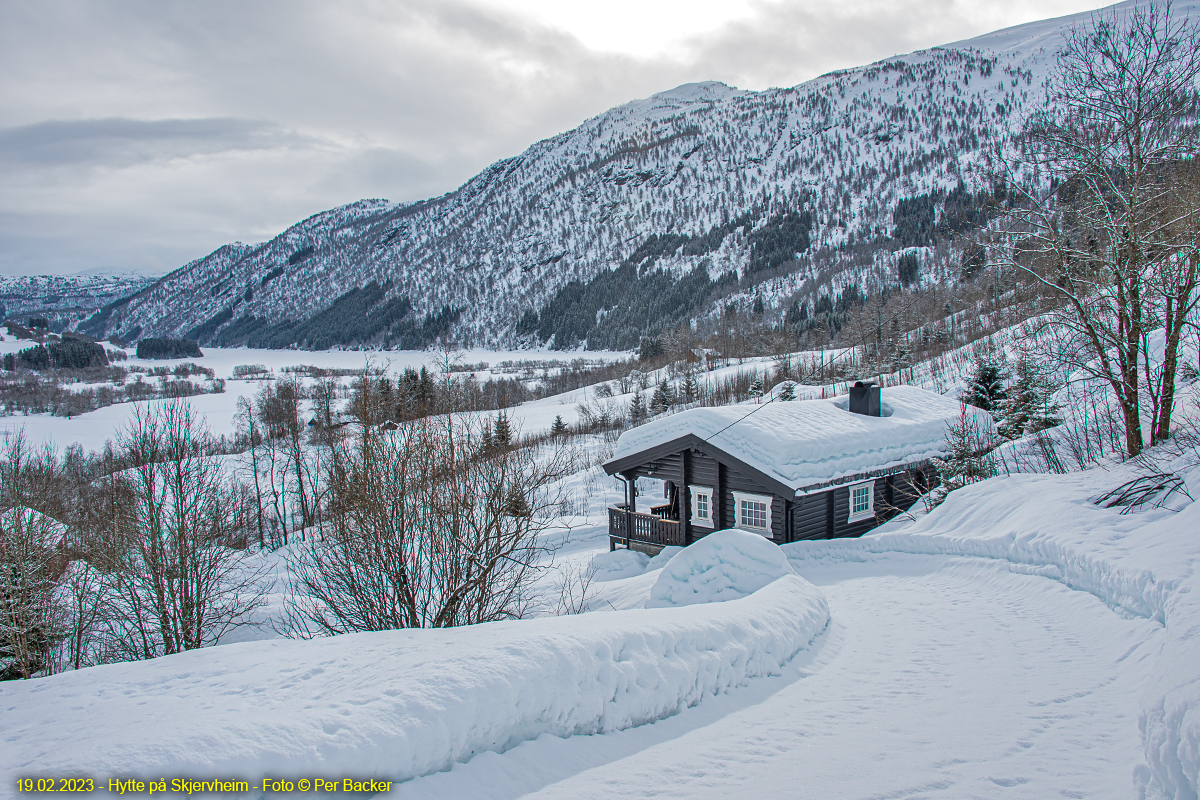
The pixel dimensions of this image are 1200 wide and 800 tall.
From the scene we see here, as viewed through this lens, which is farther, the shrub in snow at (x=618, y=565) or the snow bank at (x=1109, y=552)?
the shrub in snow at (x=618, y=565)

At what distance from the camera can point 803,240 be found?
145500 millimetres

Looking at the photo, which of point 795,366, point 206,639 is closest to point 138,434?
point 206,639

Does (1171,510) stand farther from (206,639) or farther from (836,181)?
(836,181)

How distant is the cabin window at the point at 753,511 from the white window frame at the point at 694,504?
799 mm

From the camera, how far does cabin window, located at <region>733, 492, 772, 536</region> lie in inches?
638

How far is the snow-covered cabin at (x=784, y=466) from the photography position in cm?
1577

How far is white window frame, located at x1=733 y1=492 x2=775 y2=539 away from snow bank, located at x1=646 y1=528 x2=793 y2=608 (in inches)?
211

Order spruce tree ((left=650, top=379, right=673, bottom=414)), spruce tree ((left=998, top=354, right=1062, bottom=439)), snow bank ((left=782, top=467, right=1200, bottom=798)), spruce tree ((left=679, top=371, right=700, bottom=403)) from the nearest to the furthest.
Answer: snow bank ((left=782, top=467, right=1200, bottom=798)) < spruce tree ((left=998, top=354, right=1062, bottom=439)) < spruce tree ((left=650, top=379, right=673, bottom=414)) < spruce tree ((left=679, top=371, right=700, bottom=403))

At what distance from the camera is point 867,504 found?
1762cm

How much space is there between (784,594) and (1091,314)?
9086 millimetres

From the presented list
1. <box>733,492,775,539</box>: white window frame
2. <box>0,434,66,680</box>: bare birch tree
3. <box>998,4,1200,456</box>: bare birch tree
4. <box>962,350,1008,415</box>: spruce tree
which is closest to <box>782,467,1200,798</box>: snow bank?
<box>733,492,775,539</box>: white window frame

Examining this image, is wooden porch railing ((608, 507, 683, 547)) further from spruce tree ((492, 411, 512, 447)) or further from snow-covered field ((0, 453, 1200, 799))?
snow-covered field ((0, 453, 1200, 799))

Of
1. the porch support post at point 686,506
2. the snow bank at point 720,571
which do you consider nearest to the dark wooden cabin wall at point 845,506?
the porch support post at point 686,506

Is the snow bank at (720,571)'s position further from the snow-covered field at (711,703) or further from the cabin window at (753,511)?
the cabin window at (753,511)
